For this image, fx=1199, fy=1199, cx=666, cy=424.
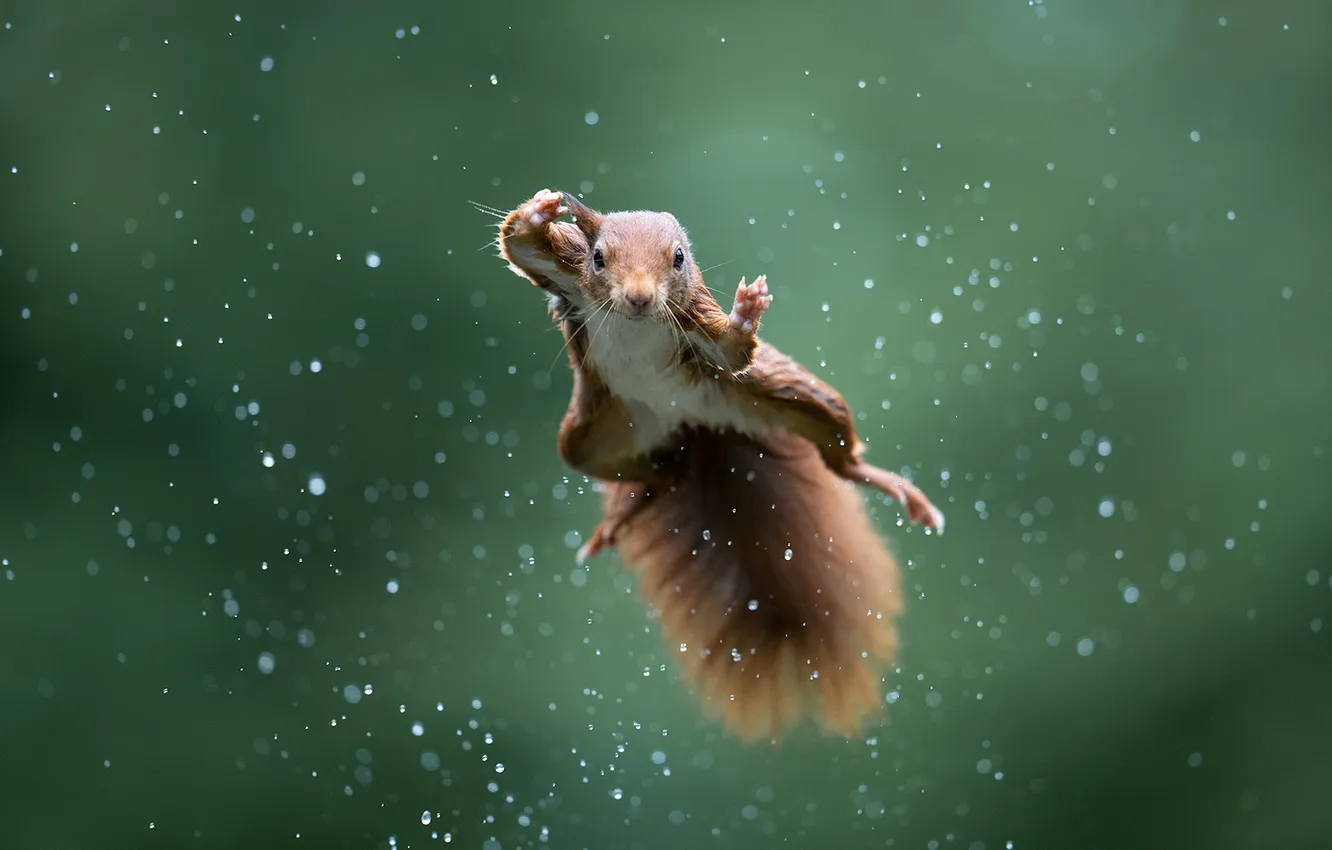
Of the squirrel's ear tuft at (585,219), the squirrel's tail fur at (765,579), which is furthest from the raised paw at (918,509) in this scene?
the squirrel's ear tuft at (585,219)

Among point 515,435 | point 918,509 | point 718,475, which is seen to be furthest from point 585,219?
point 515,435

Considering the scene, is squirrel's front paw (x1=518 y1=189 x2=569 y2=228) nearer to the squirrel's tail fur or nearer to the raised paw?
the squirrel's tail fur

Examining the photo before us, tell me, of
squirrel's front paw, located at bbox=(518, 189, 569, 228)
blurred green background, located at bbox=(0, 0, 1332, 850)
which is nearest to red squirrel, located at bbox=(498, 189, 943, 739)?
squirrel's front paw, located at bbox=(518, 189, 569, 228)

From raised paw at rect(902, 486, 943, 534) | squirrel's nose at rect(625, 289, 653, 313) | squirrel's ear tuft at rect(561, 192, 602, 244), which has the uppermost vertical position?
squirrel's ear tuft at rect(561, 192, 602, 244)

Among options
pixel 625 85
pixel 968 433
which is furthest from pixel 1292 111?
pixel 625 85

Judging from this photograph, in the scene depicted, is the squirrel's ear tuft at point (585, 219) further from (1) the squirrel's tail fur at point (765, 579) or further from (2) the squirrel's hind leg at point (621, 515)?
(2) the squirrel's hind leg at point (621, 515)

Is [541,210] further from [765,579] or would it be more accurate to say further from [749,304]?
[765,579]

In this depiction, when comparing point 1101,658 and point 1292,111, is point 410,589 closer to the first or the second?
point 1101,658
